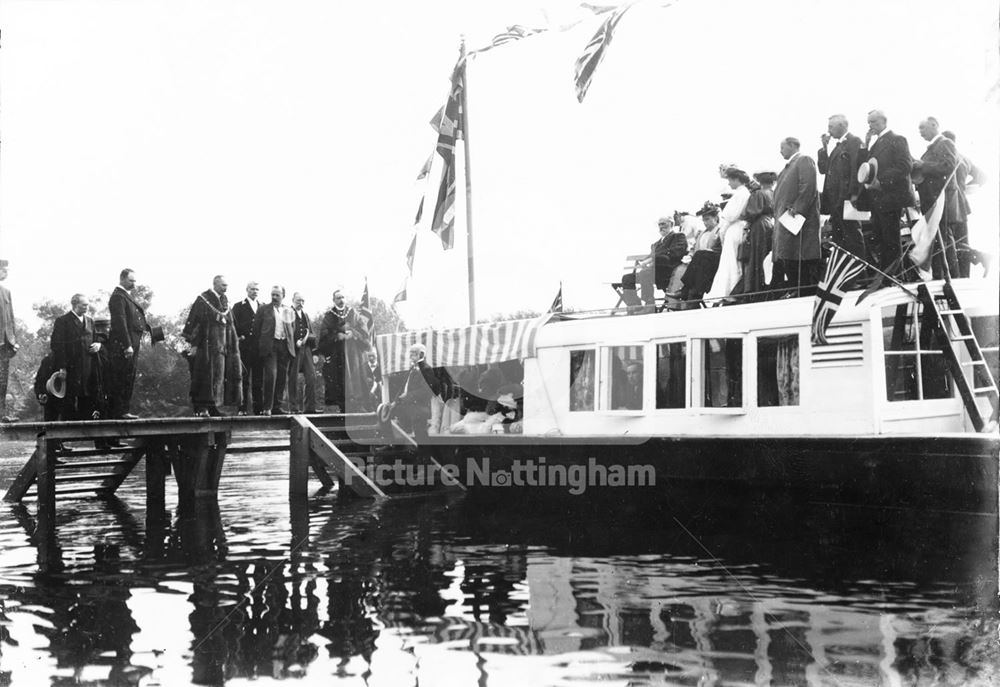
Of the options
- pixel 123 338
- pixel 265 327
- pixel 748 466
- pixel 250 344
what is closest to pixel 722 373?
pixel 748 466

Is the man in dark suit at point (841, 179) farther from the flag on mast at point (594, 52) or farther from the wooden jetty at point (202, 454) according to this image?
the wooden jetty at point (202, 454)

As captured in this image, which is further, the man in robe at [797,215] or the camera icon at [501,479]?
the camera icon at [501,479]

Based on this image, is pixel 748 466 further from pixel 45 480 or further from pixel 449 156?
pixel 45 480

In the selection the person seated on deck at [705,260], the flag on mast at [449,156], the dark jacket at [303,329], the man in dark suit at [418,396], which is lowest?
the man in dark suit at [418,396]

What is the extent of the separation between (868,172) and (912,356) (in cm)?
195

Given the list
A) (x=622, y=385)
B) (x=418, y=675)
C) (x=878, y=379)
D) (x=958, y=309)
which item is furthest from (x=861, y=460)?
(x=418, y=675)

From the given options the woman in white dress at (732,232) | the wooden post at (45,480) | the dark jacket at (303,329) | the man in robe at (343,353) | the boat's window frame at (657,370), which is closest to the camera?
the boat's window frame at (657,370)

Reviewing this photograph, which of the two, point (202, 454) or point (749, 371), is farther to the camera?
point (202, 454)

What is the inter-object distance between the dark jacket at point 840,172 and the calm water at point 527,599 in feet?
10.5

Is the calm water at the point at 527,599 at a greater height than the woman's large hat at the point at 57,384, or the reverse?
the woman's large hat at the point at 57,384

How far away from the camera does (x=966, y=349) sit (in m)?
10.7

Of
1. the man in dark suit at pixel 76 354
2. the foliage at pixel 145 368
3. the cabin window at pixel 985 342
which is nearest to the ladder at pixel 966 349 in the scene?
the cabin window at pixel 985 342

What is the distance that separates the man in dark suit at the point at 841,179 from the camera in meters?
11.0

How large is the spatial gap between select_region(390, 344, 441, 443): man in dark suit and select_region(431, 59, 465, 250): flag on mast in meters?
1.97
